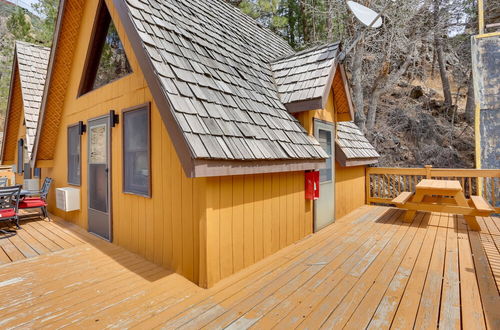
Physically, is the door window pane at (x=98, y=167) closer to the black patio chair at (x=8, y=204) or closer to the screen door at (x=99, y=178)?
the screen door at (x=99, y=178)

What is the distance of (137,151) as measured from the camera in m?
3.85

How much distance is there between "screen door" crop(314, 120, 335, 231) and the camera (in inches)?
196

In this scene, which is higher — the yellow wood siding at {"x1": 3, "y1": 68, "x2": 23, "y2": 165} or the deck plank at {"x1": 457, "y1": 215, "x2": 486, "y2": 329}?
the yellow wood siding at {"x1": 3, "y1": 68, "x2": 23, "y2": 165}

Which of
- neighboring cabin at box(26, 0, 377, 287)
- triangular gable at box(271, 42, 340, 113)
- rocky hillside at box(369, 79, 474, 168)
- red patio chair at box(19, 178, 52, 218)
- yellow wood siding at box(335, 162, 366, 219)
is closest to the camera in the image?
neighboring cabin at box(26, 0, 377, 287)

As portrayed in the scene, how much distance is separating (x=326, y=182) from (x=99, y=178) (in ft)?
14.8

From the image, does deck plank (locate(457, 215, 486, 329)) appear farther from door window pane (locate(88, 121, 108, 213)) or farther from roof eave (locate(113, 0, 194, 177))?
door window pane (locate(88, 121, 108, 213))

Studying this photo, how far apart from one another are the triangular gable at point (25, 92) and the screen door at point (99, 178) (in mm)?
4175

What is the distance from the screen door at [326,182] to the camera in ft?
16.3

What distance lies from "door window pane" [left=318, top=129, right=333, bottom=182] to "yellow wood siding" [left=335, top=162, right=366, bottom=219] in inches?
17.3

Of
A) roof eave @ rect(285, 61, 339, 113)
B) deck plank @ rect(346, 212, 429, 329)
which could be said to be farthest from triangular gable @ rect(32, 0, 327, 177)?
deck plank @ rect(346, 212, 429, 329)

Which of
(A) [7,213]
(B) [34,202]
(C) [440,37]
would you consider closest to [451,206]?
(A) [7,213]

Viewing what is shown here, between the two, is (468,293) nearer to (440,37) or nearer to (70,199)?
(70,199)

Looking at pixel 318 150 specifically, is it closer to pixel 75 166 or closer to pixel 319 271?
pixel 319 271

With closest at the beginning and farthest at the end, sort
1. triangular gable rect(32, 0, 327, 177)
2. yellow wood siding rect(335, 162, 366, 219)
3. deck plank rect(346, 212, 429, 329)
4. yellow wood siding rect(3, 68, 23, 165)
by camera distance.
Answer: deck plank rect(346, 212, 429, 329), triangular gable rect(32, 0, 327, 177), yellow wood siding rect(335, 162, 366, 219), yellow wood siding rect(3, 68, 23, 165)
